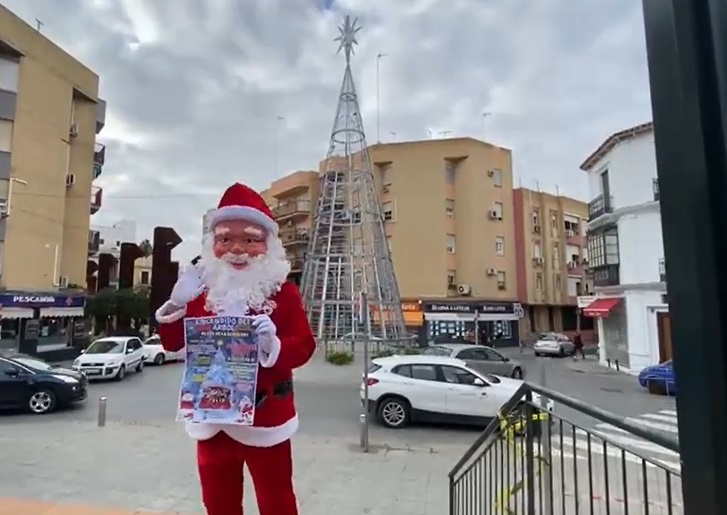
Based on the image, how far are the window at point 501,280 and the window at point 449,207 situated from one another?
448 centimetres

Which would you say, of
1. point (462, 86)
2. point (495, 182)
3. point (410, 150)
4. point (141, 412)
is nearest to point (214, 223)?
point (462, 86)

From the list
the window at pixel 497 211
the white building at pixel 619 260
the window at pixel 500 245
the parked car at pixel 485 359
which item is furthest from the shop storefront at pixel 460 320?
the parked car at pixel 485 359

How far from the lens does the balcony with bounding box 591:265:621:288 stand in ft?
60.2

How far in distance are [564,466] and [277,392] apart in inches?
52.3

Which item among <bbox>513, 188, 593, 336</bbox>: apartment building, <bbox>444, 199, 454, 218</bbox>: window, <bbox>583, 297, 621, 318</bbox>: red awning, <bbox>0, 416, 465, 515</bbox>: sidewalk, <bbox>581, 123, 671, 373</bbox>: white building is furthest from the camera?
<bbox>513, 188, 593, 336</bbox>: apartment building

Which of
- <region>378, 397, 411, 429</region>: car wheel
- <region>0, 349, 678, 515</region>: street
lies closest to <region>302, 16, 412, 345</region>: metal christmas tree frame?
<region>0, 349, 678, 515</region>: street

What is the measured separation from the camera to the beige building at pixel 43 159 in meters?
16.8

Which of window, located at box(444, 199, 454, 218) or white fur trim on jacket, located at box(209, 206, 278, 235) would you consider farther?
window, located at box(444, 199, 454, 218)

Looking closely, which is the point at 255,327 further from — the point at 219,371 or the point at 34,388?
the point at 34,388

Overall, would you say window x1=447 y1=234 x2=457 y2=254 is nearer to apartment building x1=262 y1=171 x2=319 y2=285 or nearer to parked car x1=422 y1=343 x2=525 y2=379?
apartment building x1=262 y1=171 x2=319 y2=285

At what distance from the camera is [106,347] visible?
47.9 feet

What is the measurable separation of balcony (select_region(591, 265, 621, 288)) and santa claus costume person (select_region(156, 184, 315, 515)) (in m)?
18.3

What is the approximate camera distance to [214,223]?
2.66m

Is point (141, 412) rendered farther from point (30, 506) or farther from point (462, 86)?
point (462, 86)
